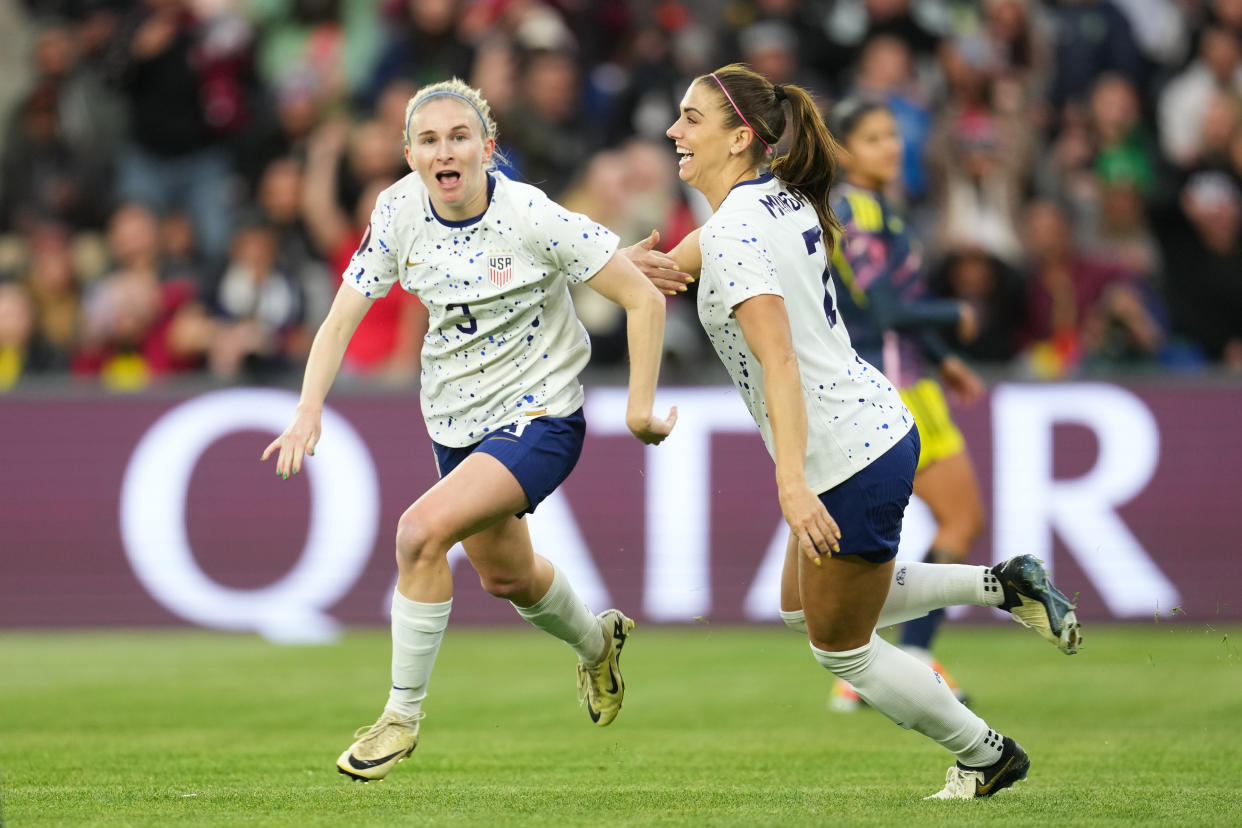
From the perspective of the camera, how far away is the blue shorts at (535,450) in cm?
603

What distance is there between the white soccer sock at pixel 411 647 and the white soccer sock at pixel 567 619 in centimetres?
73

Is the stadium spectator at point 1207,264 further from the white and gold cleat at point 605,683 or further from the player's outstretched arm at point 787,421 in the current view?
the player's outstretched arm at point 787,421

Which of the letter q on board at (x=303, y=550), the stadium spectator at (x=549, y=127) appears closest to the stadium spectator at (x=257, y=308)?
the letter q on board at (x=303, y=550)

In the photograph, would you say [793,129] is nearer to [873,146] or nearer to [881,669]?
[881,669]

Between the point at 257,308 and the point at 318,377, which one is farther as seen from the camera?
the point at 257,308

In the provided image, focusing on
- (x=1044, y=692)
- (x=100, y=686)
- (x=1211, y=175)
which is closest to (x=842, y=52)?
(x=1211, y=175)

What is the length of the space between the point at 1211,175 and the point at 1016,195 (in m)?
1.38

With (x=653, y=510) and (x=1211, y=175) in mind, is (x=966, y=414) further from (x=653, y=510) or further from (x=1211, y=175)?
(x=1211, y=175)

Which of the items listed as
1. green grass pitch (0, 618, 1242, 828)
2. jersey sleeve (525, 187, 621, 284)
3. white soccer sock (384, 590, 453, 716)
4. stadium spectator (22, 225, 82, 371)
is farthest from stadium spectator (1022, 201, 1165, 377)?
white soccer sock (384, 590, 453, 716)

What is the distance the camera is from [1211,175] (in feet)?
42.7

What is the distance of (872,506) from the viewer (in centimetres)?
536

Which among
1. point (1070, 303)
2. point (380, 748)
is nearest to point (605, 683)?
point (380, 748)

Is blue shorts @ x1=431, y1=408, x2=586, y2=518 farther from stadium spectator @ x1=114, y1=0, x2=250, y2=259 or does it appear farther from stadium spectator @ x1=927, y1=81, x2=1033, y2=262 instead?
stadium spectator @ x1=114, y1=0, x2=250, y2=259

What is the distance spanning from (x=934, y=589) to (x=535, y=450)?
140cm
